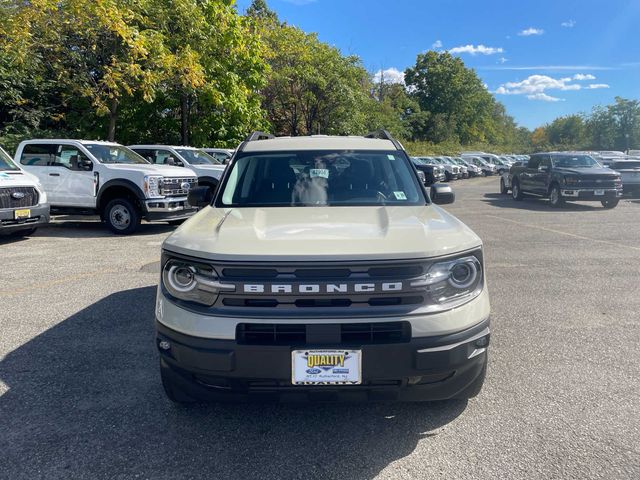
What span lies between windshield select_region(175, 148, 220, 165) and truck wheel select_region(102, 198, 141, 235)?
3.53 meters

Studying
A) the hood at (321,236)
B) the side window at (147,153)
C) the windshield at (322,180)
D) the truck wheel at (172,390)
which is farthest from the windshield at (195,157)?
the truck wheel at (172,390)

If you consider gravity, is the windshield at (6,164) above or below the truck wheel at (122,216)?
above

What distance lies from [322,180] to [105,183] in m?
7.68

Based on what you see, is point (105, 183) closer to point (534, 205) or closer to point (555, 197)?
point (555, 197)

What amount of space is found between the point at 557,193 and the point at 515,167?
3738mm

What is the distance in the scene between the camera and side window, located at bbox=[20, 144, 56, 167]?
10734mm

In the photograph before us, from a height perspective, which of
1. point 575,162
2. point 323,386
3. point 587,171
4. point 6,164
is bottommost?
point 323,386

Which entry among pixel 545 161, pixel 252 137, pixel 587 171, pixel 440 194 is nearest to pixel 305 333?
pixel 440 194

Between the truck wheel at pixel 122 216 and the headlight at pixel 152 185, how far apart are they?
511 mm

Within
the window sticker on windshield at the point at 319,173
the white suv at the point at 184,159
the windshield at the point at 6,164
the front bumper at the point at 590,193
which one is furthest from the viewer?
the front bumper at the point at 590,193

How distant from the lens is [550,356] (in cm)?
404

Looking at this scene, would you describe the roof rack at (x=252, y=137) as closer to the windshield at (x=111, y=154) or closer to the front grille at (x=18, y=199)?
the front grille at (x=18, y=199)

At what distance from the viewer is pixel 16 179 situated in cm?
898

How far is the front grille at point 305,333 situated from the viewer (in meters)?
2.49
